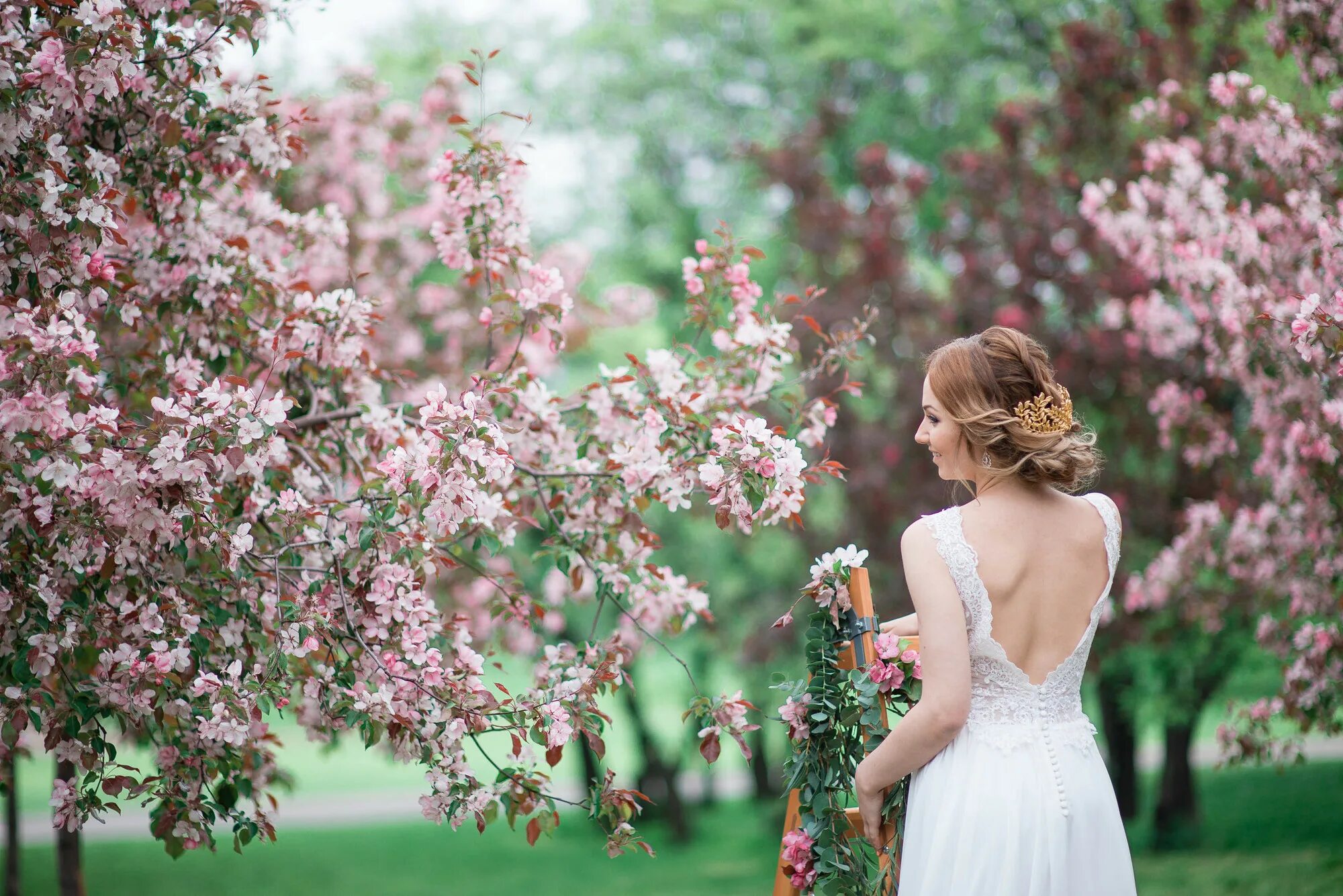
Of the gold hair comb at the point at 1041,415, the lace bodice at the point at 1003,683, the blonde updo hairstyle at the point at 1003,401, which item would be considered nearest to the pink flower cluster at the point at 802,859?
the lace bodice at the point at 1003,683

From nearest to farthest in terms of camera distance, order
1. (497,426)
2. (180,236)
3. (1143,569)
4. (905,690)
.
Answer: (905,690)
(497,426)
(180,236)
(1143,569)

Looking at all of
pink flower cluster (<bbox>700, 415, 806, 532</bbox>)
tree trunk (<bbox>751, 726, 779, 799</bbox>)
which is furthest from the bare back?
tree trunk (<bbox>751, 726, 779, 799</bbox>)

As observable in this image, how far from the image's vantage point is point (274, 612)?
9.75 ft

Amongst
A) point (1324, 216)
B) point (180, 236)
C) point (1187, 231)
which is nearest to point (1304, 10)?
point (1324, 216)

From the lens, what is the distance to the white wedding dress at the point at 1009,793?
2.29 m

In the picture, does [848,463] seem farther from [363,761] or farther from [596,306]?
[363,761]

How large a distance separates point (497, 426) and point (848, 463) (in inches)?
209

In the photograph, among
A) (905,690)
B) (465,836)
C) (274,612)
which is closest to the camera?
(905,690)

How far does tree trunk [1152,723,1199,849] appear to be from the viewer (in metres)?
9.52

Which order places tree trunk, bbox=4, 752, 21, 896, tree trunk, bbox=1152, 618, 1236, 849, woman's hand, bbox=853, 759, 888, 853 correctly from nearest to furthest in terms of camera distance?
woman's hand, bbox=853, 759, 888, 853, tree trunk, bbox=4, 752, 21, 896, tree trunk, bbox=1152, 618, 1236, 849

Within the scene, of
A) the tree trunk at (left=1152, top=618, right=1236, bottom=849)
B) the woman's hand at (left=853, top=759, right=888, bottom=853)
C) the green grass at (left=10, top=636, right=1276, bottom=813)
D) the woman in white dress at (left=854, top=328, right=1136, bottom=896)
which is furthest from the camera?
the green grass at (left=10, top=636, right=1276, bottom=813)

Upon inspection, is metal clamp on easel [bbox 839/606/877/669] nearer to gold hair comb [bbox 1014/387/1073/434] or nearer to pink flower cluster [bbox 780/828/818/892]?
pink flower cluster [bbox 780/828/818/892]

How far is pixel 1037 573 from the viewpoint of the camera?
236 centimetres

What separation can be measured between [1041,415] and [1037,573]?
0.33 metres
